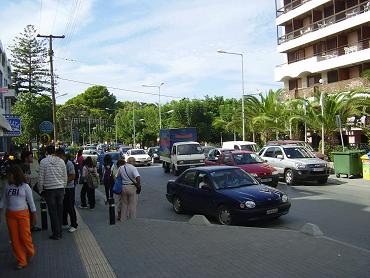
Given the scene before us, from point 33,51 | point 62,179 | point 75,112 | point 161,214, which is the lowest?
point 161,214

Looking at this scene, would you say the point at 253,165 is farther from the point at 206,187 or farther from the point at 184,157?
the point at 184,157

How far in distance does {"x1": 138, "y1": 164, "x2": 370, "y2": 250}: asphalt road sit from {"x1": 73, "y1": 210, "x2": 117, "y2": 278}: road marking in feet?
11.5

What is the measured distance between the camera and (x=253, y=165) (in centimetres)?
1866

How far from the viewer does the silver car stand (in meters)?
19.8

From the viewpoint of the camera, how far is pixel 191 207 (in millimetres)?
12680

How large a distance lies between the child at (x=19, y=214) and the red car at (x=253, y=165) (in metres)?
10.7


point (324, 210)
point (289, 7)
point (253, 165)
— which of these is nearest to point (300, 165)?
point (253, 165)

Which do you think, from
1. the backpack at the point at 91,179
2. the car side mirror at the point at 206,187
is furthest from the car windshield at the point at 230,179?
the backpack at the point at 91,179

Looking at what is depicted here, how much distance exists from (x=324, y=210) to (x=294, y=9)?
116ft

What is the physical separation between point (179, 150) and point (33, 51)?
5235 centimetres

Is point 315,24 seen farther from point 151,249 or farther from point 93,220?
point 151,249

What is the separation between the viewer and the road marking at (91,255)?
6.94 metres

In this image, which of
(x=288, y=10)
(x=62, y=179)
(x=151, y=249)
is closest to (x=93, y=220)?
(x=62, y=179)

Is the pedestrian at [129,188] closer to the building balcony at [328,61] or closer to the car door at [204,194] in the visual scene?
the car door at [204,194]
